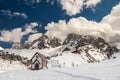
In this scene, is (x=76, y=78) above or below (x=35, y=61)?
below

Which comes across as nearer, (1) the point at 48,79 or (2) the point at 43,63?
(1) the point at 48,79

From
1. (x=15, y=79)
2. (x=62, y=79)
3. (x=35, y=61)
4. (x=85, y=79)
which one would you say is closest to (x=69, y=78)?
(x=62, y=79)

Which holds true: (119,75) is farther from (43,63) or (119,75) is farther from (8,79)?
(43,63)

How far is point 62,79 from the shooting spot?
83.7ft

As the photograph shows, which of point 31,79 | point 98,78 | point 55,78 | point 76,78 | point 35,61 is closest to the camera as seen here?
point 98,78

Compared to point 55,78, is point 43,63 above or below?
above

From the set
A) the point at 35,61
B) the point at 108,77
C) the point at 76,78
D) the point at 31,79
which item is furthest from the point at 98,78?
the point at 35,61

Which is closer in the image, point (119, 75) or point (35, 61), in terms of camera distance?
point (119, 75)

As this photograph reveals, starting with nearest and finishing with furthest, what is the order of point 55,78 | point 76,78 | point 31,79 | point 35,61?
point 76,78, point 55,78, point 31,79, point 35,61

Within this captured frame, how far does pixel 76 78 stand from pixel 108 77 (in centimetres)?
331

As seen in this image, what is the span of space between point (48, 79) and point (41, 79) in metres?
0.90

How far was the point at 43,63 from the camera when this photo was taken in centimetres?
9750

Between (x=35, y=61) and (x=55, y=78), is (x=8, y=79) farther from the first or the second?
(x=35, y=61)

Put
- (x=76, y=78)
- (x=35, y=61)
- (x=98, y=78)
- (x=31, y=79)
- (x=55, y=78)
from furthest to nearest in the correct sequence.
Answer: (x=35, y=61) < (x=31, y=79) < (x=55, y=78) < (x=76, y=78) < (x=98, y=78)
